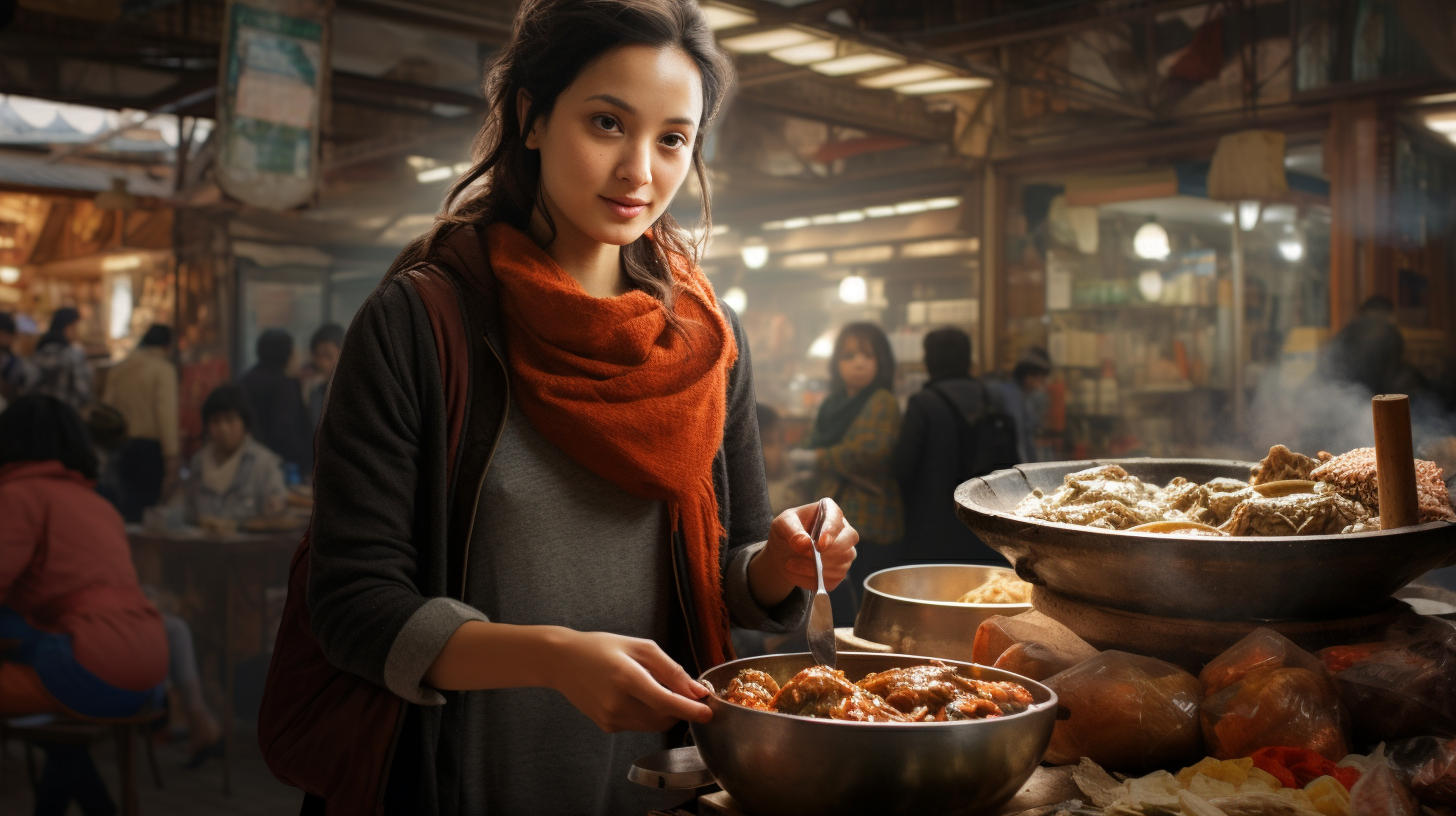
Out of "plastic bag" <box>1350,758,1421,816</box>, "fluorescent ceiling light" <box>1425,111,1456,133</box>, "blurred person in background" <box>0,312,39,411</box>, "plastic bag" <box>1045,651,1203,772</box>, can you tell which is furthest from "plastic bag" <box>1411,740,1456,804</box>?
"blurred person in background" <box>0,312,39,411</box>

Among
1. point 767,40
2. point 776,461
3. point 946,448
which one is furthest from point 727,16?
point 776,461

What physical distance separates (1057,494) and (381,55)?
678 centimetres

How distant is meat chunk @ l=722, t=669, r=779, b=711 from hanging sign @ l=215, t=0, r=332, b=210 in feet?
11.8

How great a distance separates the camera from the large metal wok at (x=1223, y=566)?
1201mm

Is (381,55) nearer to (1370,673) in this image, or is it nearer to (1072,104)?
(1072,104)

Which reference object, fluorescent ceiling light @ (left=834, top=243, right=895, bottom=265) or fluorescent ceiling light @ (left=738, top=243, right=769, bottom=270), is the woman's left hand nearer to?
fluorescent ceiling light @ (left=834, top=243, right=895, bottom=265)

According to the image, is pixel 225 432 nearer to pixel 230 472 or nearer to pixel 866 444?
pixel 230 472

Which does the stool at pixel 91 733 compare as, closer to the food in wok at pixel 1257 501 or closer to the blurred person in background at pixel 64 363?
the blurred person in background at pixel 64 363

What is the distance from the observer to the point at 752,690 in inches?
41.3

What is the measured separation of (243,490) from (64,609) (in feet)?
5.07

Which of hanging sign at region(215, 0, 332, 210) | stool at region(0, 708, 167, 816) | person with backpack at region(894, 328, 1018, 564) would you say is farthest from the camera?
person with backpack at region(894, 328, 1018, 564)

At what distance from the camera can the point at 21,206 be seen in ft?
18.7

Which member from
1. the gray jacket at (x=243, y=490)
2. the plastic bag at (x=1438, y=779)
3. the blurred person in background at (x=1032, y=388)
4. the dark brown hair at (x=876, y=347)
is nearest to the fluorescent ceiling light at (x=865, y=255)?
the blurred person in background at (x=1032, y=388)

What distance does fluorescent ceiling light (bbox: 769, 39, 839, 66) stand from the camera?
5.53 metres
